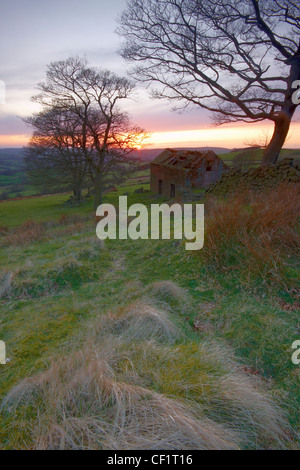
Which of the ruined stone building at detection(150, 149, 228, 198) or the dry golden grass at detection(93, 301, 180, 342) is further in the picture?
the ruined stone building at detection(150, 149, 228, 198)

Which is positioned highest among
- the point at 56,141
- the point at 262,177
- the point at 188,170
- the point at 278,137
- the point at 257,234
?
the point at 56,141

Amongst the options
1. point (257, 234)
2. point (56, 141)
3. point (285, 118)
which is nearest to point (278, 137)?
point (285, 118)

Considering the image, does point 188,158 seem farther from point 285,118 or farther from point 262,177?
point 262,177

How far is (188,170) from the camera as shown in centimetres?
2045

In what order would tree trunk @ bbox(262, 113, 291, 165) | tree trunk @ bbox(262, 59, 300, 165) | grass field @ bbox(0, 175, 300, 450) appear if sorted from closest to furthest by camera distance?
grass field @ bbox(0, 175, 300, 450) < tree trunk @ bbox(262, 59, 300, 165) < tree trunk @ bbox(262, 113, 291, 165)

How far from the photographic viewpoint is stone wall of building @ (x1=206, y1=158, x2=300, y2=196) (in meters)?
7.85

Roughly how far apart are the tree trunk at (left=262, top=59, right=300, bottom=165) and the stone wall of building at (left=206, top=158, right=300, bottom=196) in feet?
2.90

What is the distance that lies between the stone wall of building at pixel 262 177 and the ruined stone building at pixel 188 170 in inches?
350

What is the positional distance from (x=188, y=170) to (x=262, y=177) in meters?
11.7

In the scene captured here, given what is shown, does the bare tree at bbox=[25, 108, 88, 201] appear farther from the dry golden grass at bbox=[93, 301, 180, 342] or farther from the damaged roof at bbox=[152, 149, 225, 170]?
the dry golden grass at bbox=[93, 301, 180, 342]

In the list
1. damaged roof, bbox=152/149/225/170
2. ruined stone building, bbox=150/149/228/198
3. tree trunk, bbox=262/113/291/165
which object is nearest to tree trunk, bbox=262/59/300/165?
tree trunk, bbox=262/113/291/165

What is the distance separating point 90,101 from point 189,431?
19866 millimetres

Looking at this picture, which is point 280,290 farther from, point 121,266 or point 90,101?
point 90,101
